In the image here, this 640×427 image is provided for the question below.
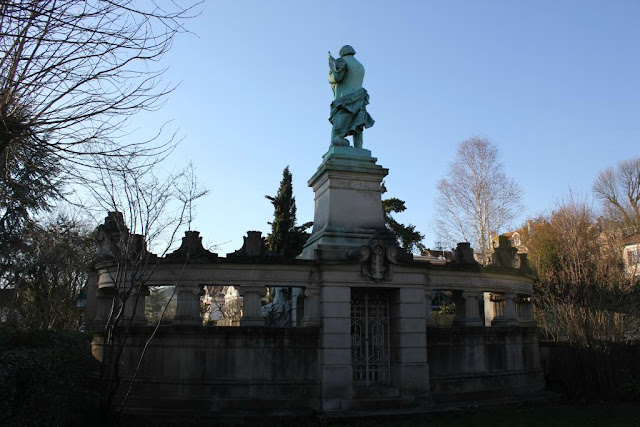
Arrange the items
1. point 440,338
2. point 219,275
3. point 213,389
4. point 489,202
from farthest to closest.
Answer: point 489,202 → point 440,338 → point 219,275 → point 213,389

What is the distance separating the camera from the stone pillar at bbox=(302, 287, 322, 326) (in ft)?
41.9

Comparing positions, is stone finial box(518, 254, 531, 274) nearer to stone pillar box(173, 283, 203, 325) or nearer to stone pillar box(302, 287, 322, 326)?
stone pillar box(302, 287, 322, 326)

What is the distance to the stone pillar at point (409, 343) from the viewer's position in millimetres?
12883

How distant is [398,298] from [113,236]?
784cm

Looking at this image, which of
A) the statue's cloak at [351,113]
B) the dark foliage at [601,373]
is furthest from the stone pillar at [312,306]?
the dark foliage at [601,373]

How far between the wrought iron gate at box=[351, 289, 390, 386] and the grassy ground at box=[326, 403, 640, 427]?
168cm

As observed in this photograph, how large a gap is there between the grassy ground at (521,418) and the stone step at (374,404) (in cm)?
55

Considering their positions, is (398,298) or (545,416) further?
(398,298)

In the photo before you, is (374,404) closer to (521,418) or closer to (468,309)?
(521,418)

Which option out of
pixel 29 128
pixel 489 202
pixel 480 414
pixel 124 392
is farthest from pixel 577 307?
pixel 489 202

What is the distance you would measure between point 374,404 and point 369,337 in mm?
1813

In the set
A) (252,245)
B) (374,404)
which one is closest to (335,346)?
(374,404)

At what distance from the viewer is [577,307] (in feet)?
50.9

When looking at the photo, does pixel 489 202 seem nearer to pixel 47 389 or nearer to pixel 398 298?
pixel 398 298
